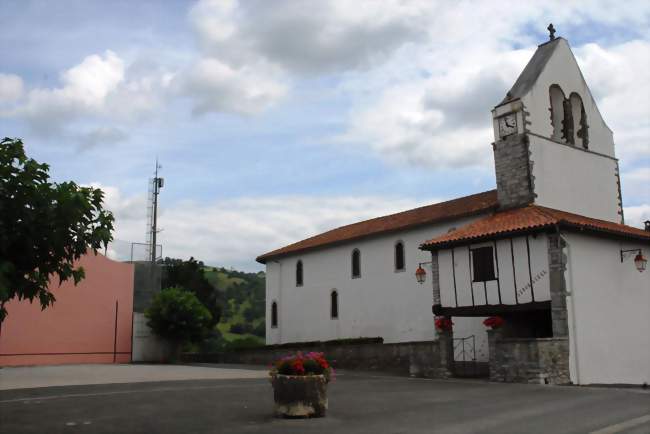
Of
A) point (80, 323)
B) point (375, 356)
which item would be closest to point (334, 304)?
point (375, 356)

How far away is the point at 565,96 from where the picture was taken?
1064 inches

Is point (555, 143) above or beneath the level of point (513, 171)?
above

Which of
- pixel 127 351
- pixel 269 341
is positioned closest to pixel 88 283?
pixel 127 351

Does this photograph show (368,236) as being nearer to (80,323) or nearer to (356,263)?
(356,263)

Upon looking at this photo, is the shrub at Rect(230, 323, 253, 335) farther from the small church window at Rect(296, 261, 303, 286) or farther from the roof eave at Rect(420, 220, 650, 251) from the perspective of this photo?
the roof eave at Rect(420, 220, 650, 251)

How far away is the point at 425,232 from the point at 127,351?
1671 cm

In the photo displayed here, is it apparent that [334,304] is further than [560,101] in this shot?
Yes

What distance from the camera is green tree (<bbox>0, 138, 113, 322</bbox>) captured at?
307 inches

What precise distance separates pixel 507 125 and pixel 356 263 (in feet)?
36.6

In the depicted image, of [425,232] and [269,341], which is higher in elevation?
[425,232]

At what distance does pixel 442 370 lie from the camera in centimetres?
2097

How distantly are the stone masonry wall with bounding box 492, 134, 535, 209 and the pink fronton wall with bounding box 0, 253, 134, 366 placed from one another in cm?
1929

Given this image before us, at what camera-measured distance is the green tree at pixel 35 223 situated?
7805 millimetres

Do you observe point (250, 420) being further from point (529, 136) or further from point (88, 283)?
point (88, 283)
